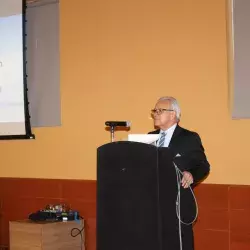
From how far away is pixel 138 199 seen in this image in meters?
2.89

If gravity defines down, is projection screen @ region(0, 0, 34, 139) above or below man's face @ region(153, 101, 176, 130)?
above

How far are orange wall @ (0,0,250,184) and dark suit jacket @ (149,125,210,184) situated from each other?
2.64ft

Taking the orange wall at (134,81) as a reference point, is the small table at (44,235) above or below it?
below

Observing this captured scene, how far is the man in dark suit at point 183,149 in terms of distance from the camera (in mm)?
3021

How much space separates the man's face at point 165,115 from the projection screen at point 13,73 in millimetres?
2082

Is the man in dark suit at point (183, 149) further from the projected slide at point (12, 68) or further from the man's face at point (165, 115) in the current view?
the projected slide at point (12, 68)

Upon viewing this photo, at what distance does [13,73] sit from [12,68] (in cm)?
5

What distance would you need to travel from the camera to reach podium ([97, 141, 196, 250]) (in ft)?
9.36

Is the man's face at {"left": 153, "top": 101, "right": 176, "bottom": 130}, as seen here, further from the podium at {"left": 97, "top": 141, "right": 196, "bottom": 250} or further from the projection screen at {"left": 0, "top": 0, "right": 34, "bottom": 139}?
the projection screen at {"left": 0, "top": 0, "right": 34, "bottom": 139}

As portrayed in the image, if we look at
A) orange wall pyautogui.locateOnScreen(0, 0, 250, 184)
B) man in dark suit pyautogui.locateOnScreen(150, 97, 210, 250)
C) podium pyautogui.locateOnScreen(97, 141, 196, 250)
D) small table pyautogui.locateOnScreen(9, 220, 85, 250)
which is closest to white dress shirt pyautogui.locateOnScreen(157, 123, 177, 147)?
man in dark suit pyautogui.locateOnScreen(150, 97, 210, 250)

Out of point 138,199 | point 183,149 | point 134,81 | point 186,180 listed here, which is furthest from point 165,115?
point 134,81

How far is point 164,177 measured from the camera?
2.90 metres

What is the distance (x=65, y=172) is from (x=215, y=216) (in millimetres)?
1632

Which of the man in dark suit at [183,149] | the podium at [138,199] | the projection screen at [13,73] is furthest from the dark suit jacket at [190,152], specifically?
the projection screen at [13,73]
